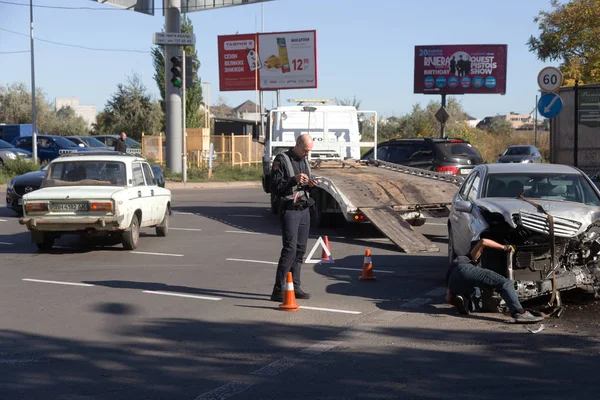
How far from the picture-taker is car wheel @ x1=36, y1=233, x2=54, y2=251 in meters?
13.8

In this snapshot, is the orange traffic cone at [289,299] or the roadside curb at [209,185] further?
the roadside curb at [209,185]

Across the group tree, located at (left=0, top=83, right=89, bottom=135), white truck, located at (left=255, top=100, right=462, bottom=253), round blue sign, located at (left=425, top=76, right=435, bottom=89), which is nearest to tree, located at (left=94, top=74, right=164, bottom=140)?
tree, located at (left=0, top=83, right=89, bottom=135)

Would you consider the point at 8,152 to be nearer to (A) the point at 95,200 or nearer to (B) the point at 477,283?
(A) the point at 95,200

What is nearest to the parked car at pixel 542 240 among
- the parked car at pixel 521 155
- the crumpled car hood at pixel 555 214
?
the crumpled car hood at pixel 555 214

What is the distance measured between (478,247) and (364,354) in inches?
82.5

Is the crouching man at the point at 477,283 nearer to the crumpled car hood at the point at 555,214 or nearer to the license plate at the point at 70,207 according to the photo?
the crumpled car hood at the point at 555,214

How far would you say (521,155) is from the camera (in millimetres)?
42625

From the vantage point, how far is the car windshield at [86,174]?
1411 cm

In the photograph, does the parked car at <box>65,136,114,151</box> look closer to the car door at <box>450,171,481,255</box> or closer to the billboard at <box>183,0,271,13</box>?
the billboard at <box>183,0,271,13</box>

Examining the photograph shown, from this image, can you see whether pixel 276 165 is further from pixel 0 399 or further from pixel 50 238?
pixel 50 238

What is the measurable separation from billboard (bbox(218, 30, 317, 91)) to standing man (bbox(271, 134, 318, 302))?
3437 cm

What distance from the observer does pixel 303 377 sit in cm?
626

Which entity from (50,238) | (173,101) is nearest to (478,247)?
(50,238)

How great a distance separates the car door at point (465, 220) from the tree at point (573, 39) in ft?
83.6
